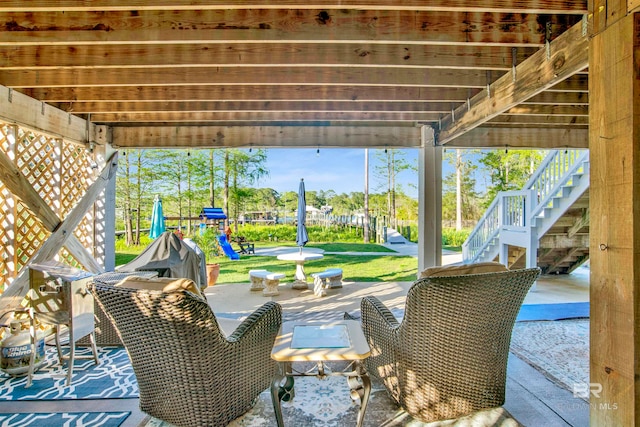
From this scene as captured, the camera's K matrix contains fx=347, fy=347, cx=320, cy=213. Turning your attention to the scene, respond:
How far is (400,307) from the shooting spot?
4.50m

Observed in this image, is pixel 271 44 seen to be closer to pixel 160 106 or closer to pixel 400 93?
pixel 400 93

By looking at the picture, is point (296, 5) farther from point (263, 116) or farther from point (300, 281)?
point (300, 281)

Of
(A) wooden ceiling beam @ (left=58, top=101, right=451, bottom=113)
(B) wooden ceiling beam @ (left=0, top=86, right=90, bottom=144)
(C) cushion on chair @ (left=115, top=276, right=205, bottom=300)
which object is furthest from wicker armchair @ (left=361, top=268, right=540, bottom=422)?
(B) wooden ceiling beam @ (left=0, top=86, right=90, bottom=144)

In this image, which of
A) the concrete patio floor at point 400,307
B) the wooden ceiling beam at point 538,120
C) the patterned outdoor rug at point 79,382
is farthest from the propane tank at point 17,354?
the wooden ceiling beam at point 538,120

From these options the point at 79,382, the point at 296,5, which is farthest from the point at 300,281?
the point at 296,5

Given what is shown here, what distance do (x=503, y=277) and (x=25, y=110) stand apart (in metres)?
4.42

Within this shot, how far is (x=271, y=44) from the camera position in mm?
2646

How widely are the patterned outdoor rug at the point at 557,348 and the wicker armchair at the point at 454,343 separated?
90cm

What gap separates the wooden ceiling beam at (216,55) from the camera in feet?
8.77

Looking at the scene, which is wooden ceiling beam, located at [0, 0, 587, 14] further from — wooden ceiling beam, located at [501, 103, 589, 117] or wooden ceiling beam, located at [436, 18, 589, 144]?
wooden ceiling beam, located at [501, 103, 589, 117]

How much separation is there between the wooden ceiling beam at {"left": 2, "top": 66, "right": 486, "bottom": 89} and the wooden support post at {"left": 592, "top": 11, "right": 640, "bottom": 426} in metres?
1.49

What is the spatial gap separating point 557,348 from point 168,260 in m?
3.81

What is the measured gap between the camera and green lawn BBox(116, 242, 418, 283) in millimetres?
6996

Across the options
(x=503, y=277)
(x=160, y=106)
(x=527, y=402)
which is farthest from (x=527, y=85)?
(x=160, y=106)
